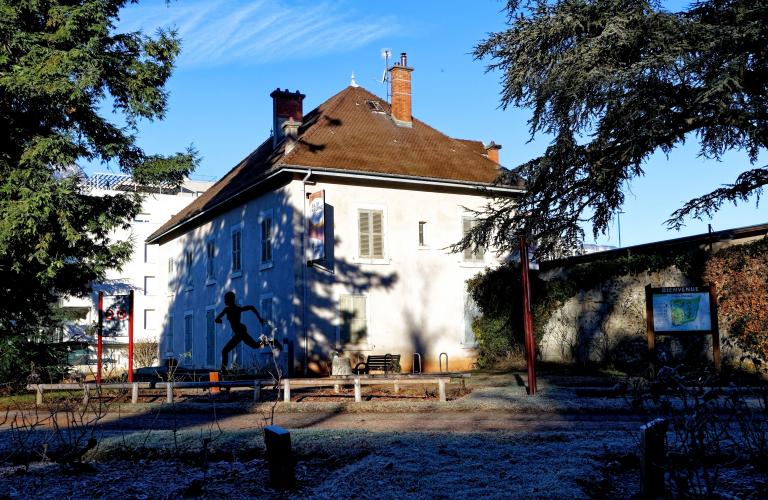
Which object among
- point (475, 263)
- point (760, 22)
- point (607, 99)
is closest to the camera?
point (760, 22)

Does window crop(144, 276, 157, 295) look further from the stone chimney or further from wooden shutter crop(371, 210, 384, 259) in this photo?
wooden shutter crop(371, 210, 384, 259)

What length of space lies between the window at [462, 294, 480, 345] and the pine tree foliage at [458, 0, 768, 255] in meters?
8.95

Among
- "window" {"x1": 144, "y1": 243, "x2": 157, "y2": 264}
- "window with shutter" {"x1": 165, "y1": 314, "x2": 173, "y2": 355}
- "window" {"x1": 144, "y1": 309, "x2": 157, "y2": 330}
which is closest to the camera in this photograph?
"window with shutter" {"x1": 165, "y1": 314, "x2": 173, "y2": 355}

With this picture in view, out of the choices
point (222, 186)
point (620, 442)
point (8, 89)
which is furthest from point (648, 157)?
point (222, 186)

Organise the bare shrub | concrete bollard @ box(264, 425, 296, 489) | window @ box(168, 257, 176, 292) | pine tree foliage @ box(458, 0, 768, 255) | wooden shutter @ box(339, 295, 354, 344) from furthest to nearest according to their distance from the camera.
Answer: the bare shrub, window @ box(168, 257, 176, 292), wooden shutter @ box(339, 295, 354, 344), pine tree foliage @ box(458, 0, 768, 255), concrete bollard @ box(264, 425, 296, 489)

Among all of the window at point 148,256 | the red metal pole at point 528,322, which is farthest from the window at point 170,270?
the red metal pole at point 528,322

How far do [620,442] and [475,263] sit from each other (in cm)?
2022

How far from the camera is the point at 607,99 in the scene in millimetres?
15664

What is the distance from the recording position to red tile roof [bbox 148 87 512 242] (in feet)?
84.8

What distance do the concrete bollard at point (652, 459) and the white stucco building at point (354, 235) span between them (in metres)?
17.4

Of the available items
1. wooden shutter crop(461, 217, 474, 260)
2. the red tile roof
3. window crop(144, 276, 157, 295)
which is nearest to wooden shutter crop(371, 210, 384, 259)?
the red tile roof

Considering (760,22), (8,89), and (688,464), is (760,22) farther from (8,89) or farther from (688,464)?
(8,89)

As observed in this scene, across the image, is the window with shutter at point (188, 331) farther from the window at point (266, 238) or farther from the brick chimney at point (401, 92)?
the brick chimney at point (401, 92)

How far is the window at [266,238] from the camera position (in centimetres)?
2616
